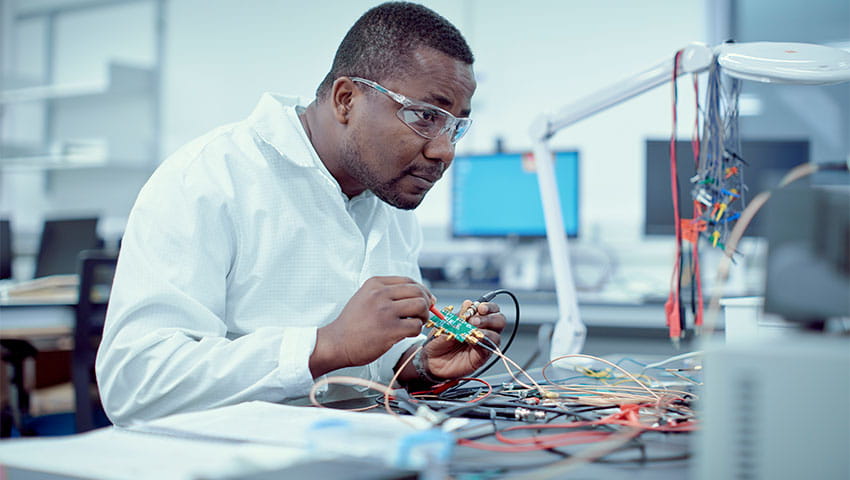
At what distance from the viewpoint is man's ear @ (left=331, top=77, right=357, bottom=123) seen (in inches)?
54.4

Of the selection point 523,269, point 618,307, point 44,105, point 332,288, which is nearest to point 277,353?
point 332,288

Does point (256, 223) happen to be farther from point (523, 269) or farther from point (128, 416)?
point (523, 269)

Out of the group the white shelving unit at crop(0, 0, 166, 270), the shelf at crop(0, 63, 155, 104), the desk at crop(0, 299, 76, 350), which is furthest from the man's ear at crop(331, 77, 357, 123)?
the shelf at crop(0, 63, 155, 104)

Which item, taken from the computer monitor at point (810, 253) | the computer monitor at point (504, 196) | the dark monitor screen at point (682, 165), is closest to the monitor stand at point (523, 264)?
the computer monitor at point (504, 196)

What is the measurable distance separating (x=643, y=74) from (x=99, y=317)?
1.85 meters

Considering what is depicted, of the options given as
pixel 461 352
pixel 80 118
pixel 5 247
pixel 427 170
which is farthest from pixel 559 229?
pixel 80 118

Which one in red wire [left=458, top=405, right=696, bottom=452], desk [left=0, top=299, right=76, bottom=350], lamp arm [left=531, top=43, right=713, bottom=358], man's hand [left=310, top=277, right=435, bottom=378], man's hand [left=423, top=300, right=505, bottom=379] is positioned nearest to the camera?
red wire [left=458, top=405, right=696, bottom=452]

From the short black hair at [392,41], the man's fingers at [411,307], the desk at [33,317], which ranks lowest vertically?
the desk at [33,317]

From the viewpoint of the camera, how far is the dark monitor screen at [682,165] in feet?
9.57

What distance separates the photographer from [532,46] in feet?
12.5

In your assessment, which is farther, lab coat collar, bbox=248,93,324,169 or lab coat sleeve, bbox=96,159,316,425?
lab coat collar, bbox=248,93,324,169

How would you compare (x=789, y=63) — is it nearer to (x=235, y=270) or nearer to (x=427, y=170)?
(x=427, y=170)

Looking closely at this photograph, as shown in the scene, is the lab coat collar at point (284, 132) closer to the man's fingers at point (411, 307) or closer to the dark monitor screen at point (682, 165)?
the man's fingers at point (411, 307)

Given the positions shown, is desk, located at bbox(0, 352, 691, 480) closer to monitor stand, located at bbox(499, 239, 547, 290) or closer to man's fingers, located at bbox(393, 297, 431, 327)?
man's fingers, located at bbox(393, 297, 431, 327)
